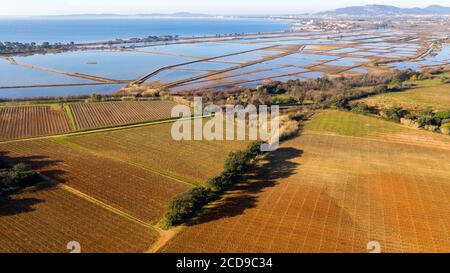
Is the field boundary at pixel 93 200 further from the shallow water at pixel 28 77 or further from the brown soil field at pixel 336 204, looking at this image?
the shallow water at pixel 28 77

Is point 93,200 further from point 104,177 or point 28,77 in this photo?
point 28,77

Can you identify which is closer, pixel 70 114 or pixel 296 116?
pixel 70 114

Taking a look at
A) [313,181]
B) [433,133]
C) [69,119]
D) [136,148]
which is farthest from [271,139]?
[69,119]

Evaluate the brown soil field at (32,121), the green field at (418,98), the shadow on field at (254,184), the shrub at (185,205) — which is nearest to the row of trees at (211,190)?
the shrub at (185,205)

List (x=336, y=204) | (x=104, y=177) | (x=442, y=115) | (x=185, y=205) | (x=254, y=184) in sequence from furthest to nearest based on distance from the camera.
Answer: (x=442, y=115) < (x=104, y=177) < (x=254, y=184) < (x=336, y=204) < (x=185, y=205)

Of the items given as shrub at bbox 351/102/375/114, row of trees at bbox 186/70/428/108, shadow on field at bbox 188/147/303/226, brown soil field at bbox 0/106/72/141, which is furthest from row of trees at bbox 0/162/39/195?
shrub at bbox 351/102/375/114

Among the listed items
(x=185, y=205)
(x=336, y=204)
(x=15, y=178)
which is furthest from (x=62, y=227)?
(x=336, y=204)

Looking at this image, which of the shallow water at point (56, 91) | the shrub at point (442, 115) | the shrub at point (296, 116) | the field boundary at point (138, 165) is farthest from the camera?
the shallow water at point (56, 91)

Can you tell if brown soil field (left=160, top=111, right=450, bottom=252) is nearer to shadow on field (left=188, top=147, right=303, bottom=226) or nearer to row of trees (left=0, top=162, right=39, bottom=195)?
shadow on field (left=188, top=147, right=303, bottom=226)
